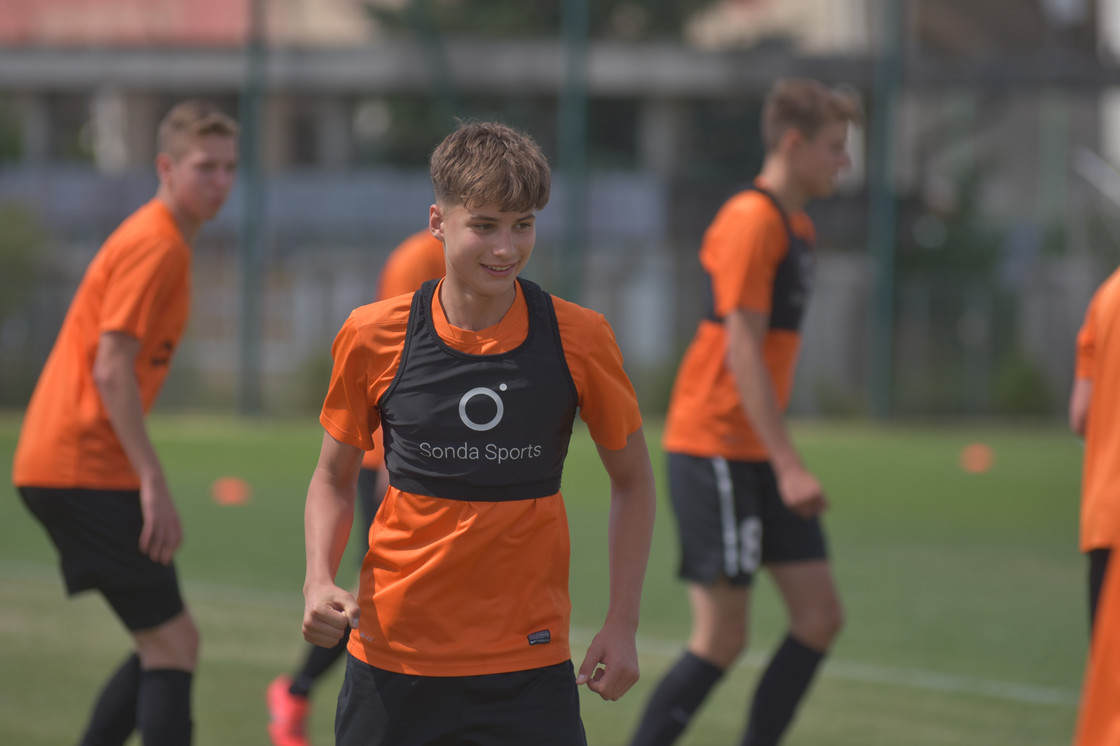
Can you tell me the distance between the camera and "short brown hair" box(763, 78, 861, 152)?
175 inches

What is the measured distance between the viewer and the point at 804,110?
446 centimetres

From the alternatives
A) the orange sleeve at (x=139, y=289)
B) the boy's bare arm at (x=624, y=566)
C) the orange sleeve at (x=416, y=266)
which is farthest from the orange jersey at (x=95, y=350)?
the boy's bare arm at (x=624, y=566)

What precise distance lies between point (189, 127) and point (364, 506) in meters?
1.84

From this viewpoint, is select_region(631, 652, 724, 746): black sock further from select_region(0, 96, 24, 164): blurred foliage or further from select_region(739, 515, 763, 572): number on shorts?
select_region(0, 96, 24, 164): blurred foliage

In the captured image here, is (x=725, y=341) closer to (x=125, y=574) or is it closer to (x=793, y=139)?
(x=793, y=139)

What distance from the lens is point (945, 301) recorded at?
69.9 ft

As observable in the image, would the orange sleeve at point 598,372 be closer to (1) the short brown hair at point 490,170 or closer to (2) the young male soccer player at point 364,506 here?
(1) the short brown hair at point 490,170

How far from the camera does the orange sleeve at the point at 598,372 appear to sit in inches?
108

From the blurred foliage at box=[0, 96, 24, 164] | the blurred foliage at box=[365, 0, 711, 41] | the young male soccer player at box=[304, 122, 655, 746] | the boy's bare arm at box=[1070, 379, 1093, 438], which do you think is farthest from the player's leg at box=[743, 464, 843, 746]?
the blurred foliage at box=[0, 96, 24, 164]

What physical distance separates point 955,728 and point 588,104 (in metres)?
16.0

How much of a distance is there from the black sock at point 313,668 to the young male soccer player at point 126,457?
89cm

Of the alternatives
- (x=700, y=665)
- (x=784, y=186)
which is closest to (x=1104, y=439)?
(x=700, y=665)

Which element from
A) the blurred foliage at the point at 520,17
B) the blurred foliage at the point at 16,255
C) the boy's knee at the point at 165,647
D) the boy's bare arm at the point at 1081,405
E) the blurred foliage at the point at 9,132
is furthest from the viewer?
the blurred foliage at the point at 9,132

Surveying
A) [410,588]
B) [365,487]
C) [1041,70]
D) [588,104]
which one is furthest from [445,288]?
[1041,70]
